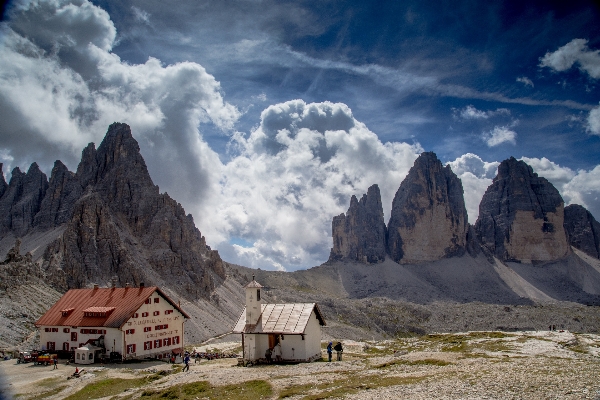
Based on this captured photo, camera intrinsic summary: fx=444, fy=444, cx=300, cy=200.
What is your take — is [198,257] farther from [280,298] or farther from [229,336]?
[229,336]

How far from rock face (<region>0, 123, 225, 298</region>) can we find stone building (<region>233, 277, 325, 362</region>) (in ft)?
198

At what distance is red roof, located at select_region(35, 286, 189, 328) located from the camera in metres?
54.8

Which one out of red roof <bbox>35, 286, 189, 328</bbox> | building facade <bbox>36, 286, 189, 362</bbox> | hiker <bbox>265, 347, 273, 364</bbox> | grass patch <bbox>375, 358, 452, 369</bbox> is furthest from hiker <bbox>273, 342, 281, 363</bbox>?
red roof <bbox>35, 286, 189, 328</bbox>

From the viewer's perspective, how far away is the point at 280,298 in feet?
484

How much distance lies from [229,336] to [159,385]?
61980 millimetres

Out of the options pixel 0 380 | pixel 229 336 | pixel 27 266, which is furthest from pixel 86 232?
pixel 0 380

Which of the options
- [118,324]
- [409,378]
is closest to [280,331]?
[409,378]

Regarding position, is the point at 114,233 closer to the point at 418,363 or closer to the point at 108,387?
the point at 108,387

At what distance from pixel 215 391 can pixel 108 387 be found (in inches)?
505

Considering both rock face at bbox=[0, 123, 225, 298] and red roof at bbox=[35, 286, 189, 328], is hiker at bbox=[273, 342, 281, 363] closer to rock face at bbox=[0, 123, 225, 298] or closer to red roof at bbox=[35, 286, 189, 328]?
red roof at bbox=[35, 286, 189, 328]

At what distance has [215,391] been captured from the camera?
30391 millimetres

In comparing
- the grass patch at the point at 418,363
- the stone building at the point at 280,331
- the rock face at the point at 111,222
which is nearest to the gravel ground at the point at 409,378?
the grass patch at the point at 418,363

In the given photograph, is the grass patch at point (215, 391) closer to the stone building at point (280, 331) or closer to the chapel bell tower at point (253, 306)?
the stone building at point (280, 331)

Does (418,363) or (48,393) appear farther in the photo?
(418,363)
